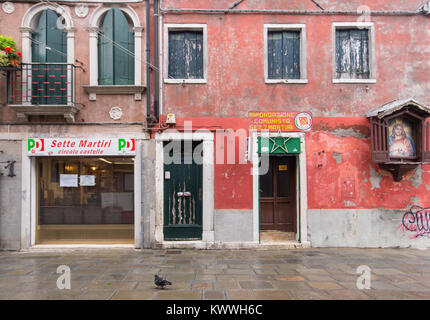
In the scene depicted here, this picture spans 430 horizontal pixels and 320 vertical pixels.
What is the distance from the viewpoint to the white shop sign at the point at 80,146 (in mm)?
8453

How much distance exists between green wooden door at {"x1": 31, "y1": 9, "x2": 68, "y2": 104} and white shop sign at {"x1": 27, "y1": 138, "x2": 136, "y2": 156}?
1122 millimetres

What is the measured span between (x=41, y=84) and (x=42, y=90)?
0.19m

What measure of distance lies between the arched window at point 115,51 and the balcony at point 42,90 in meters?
0.84

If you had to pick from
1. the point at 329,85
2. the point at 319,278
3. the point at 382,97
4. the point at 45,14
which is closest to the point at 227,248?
the point at 319,278

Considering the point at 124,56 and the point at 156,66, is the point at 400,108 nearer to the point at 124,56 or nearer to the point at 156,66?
the point at 156,66

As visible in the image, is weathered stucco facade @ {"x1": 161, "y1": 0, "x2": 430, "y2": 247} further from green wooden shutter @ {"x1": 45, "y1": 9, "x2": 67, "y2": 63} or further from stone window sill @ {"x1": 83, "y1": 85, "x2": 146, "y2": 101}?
green wooden shutter @ {"x1": 45, "y1": 9, "x2": 67, "y2": 63}

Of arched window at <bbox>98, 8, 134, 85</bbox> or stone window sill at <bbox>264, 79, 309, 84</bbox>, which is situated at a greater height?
arched window at <bbox>98, 8, 134, 85</bbox>

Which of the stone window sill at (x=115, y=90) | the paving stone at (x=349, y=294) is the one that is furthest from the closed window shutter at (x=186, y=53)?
the paving stone at (x=349, y=294)

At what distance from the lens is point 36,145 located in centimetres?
845

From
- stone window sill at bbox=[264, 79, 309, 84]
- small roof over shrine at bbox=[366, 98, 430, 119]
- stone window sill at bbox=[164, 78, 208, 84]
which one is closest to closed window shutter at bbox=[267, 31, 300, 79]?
stone window sill at bbox=[264, 79, 309, 84]

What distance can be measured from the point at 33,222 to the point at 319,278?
771cm

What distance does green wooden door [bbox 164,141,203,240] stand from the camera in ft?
28.0

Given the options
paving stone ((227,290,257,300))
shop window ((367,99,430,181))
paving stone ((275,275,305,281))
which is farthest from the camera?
shop window ((367,99,430,181))

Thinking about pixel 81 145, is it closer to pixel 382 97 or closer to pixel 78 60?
pixel 78 60
